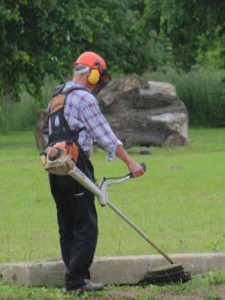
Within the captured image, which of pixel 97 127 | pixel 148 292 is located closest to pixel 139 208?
Answer: pixel 148 292

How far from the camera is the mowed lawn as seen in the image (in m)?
10.4

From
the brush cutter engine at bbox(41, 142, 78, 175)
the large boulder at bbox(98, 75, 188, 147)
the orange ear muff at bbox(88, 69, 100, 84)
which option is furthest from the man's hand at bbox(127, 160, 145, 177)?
the large boulder at bbox(98, 75, 188, 147)

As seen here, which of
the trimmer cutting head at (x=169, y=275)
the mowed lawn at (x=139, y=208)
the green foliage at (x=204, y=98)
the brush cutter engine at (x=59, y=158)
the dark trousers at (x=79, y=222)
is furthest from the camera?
the green foliage at (x=204, y=98)

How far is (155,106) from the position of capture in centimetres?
2570

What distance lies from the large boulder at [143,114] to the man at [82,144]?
17.1 metres

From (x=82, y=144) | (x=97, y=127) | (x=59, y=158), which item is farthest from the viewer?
(x=82, y=144)

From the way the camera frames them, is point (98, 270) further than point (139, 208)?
No

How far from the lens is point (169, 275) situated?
828 centimetres

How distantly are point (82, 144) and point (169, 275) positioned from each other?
4.50ft

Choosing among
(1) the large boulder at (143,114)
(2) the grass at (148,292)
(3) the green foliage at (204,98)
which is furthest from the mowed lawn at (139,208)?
(3) the green foliage at (204,98)

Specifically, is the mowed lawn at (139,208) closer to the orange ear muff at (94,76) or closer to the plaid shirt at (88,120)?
the plaid shirt at (88,120)

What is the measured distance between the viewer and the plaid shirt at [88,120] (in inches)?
309

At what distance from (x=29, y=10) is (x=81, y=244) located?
24038mm

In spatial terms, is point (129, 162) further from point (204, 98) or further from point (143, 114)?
point (204, 98)
